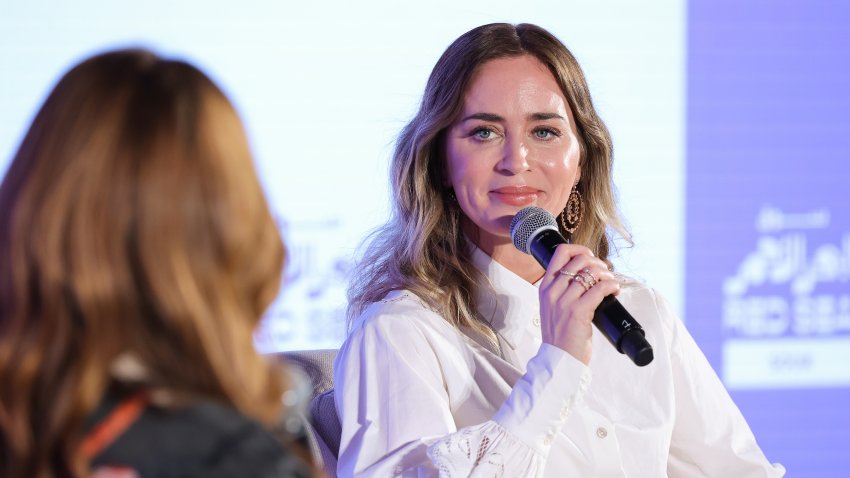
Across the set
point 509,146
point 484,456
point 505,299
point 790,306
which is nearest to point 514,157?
point 509,146

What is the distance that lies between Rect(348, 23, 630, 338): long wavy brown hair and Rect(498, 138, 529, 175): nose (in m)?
0.12

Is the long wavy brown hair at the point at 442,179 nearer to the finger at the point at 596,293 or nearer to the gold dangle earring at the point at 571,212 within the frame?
the gold dangle earring at the point at 571,212

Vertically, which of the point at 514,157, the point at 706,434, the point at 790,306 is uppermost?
the point at 514,157

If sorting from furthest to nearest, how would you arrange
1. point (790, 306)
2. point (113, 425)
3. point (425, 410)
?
point (790, 306), point (425, 410), point (113, 425)

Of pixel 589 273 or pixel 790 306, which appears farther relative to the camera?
pixel 790 306

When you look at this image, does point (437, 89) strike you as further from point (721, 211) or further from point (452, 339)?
point (721, 211)

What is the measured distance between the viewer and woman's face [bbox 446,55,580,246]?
1.82m

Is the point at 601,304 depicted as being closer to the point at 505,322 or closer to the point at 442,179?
the point at 505,322

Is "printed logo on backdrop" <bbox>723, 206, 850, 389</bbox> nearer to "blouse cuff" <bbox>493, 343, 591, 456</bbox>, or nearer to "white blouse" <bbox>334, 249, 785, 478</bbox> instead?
"white blouse" <bbox>334, 249, 785, 478</bbox>

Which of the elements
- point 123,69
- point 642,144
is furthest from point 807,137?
point 123,69

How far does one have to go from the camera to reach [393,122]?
2154mm

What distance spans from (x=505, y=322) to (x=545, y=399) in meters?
0.32

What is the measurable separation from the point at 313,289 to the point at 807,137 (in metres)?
1.74

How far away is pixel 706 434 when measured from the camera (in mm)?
1872
